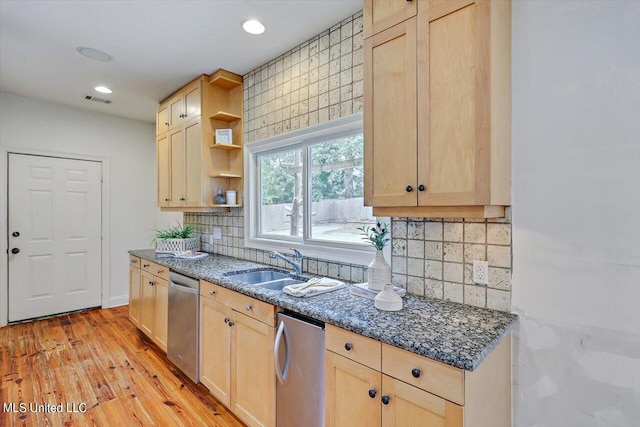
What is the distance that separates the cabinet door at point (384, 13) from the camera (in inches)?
56.8

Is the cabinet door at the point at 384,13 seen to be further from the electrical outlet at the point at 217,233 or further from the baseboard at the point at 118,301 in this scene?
the baseboard at the point at 118,301

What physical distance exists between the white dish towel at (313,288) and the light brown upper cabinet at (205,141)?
4.72 feet

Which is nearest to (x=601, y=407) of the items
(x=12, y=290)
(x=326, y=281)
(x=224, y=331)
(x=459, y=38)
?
(x=326, y=281)

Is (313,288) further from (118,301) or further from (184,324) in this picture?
(118,301)

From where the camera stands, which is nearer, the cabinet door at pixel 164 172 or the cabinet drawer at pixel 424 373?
the cabinet drawer at pixel 424 373

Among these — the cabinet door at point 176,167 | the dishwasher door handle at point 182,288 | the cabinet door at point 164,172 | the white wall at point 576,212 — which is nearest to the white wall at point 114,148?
the cabinet door at point 164,172

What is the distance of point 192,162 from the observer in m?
3.09

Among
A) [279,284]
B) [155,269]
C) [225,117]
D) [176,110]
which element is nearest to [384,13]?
[279,284]

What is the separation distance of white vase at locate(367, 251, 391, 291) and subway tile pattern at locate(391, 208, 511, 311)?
5.7 inches

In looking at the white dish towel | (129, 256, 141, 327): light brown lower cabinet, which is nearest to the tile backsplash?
the white dish towel

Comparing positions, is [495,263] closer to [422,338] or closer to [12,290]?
[422,338]

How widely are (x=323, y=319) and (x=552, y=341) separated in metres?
0.95

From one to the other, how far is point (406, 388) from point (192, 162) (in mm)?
2727

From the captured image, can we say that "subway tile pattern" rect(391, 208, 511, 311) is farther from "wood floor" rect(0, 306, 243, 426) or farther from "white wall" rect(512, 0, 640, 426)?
"wood floor" rect(0, 306, 243, 426)
